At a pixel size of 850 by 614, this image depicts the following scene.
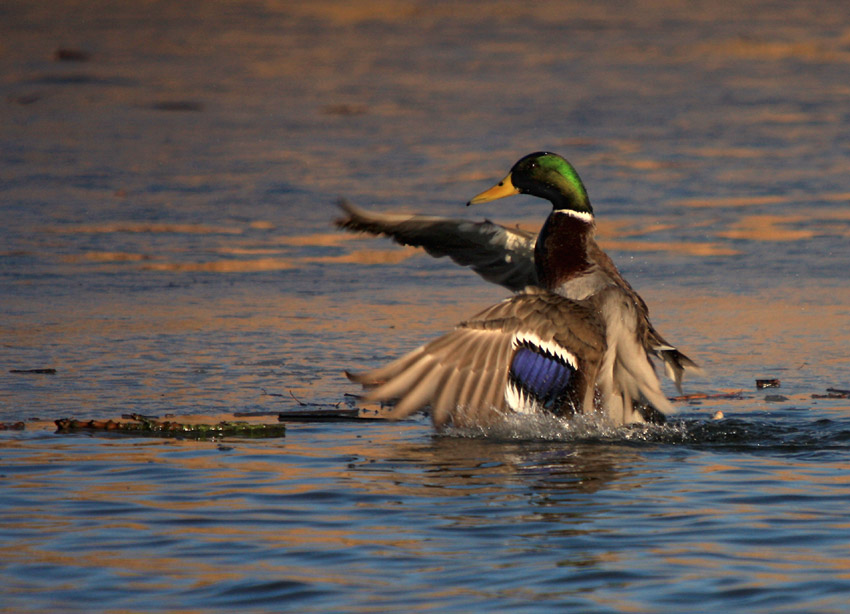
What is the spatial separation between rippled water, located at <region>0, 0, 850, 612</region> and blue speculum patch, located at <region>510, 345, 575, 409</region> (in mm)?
159

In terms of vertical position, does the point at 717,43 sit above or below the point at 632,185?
above

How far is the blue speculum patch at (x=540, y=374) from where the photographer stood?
19.7ft

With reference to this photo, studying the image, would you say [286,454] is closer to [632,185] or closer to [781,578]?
[781,578]

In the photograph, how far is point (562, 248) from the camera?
6.68 meters

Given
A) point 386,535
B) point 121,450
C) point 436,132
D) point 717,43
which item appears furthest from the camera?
point 717,43

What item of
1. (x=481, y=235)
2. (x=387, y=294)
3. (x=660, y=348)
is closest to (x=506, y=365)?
(x=660, y=348)

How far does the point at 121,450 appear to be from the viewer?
5703mm

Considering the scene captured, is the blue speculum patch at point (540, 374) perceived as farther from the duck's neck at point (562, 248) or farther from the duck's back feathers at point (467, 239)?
the duck's back feathers at point (467, 239)

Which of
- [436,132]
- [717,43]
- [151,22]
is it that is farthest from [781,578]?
[151,22]

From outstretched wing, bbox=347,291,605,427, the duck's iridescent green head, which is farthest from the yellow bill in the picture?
outstretched wing, bbox=347,291,605,427

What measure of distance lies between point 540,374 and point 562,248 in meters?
0.82

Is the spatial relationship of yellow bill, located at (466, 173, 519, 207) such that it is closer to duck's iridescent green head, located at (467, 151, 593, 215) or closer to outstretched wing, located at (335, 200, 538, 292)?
duck's iridescent green head, located at (467, 151, 593, 215)

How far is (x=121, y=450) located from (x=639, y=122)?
9.05 metres

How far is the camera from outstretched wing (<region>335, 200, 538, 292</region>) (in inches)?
289
